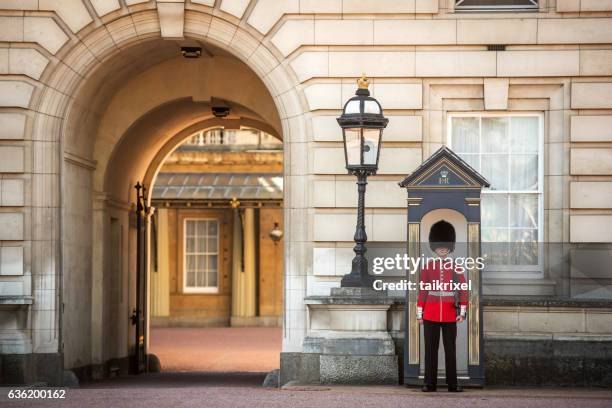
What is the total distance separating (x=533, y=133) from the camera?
1634 cm

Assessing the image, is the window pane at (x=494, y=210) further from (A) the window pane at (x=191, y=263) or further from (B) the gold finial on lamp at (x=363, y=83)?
(A) the window pane at (x=191, y=263)

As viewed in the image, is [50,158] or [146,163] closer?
[50,158]

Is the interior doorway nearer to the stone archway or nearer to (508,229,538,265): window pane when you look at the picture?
the stone archway

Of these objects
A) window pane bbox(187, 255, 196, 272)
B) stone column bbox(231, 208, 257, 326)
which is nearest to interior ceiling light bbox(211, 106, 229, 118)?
stone column bbox(231, 208, 257, 326)

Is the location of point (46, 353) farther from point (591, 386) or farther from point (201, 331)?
point (201, 331)

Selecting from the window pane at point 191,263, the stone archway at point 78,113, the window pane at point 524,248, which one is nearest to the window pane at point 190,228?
→ the window pane at point 191,263

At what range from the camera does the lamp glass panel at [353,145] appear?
49.3 ft

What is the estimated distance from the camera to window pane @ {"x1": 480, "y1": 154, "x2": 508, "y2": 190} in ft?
53.8

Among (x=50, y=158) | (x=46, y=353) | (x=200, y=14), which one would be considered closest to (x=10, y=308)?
(x=46, y=353)

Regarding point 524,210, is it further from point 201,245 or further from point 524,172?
point 201,245

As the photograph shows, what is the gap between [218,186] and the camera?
36531 millimetres

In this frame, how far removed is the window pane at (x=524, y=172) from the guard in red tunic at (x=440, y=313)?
8.02ft

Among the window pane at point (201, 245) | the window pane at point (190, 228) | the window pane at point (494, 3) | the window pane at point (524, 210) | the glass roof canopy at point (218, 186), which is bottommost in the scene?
the window pane at point (524, 210)

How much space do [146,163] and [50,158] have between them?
19.2 feet
